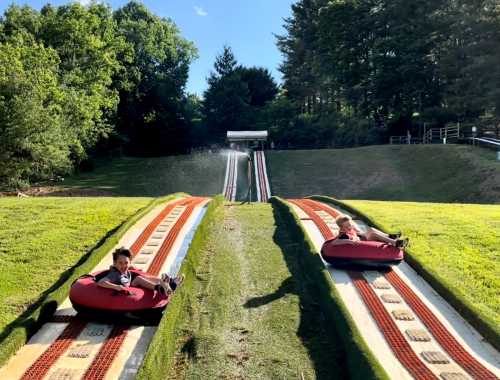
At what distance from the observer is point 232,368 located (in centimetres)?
723

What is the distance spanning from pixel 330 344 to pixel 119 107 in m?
50.5

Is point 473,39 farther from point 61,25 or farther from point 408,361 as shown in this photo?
point 408,361

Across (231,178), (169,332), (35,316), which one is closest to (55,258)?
(35,316)

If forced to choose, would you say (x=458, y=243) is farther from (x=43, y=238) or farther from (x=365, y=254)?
(x=43, y=238)

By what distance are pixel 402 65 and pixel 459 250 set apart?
37940 millimetres

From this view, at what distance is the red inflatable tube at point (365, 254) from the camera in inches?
421

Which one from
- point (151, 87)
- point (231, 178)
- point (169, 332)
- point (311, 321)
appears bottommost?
point (231, 178)

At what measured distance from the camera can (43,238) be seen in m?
13.5

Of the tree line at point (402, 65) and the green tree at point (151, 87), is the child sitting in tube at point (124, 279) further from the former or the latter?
the green tree at point (151, 87)

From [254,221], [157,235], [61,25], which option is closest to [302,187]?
[254,221]

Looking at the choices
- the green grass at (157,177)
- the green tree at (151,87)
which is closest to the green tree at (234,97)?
the green tree at (151,87)

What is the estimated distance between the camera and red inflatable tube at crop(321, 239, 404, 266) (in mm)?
10703

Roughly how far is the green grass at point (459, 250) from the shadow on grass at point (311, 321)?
2443 mm

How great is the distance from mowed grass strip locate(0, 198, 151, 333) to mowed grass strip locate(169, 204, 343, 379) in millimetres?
3206
